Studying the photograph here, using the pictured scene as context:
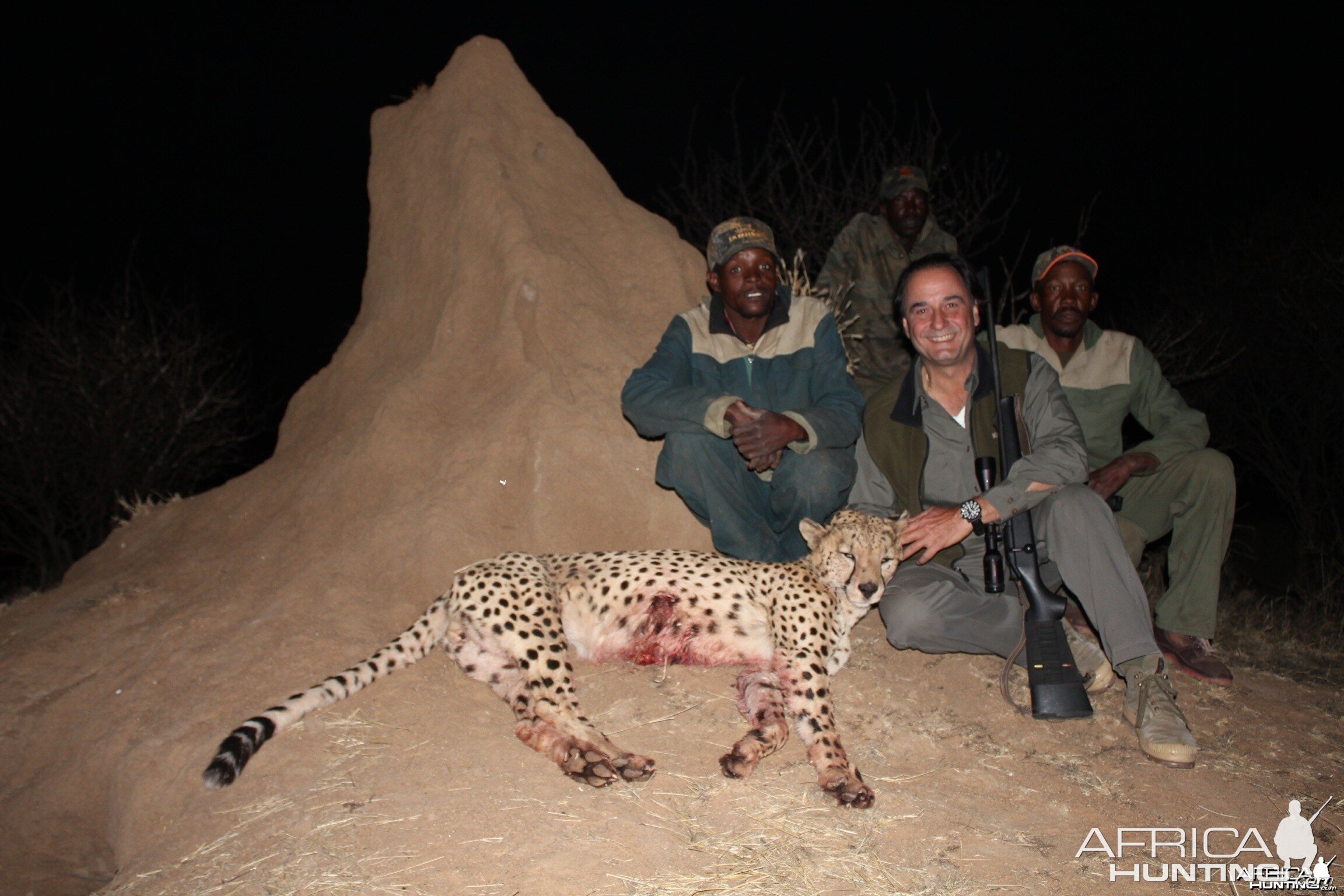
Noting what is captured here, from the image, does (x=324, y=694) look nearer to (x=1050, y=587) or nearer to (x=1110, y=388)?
(x=1050, y=587)

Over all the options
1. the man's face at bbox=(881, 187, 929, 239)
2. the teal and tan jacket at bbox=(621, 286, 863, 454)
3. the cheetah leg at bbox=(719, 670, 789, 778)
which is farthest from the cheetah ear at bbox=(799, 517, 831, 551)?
the man's face at bbox=(881, 187, 929, 239)

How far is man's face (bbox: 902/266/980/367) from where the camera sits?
311 cm

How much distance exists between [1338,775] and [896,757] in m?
→ 1.46

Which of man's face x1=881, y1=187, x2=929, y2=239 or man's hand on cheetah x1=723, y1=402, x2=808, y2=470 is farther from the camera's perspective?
man's face x1=881, y1=187, x2=929, y2=239

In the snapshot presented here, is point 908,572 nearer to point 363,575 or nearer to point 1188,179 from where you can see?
point 363,575

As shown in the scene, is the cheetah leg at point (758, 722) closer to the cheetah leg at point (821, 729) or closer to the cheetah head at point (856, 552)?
the cheetah leg at point (821, 729)

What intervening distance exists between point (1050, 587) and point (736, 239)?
192cm

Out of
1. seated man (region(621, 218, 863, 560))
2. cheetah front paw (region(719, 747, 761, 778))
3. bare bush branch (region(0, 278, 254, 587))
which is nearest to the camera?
cheetah front paw (region(719, 747, 761, 778))

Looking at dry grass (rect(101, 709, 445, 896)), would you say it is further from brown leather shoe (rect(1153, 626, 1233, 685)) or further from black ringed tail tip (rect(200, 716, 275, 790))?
brown leather shoe (rect(1153, 626, 1233, 685))

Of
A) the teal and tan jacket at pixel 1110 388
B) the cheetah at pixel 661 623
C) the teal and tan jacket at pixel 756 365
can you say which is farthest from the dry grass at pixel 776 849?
the teal and tan jacket at pixel 1110 388

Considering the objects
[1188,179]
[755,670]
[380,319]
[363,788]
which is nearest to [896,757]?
[755,670]

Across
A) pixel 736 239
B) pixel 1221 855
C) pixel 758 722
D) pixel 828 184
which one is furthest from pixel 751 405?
pixel 828 184

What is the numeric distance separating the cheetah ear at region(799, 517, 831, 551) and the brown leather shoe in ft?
4.69

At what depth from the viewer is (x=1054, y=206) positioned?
24609 millimetres
